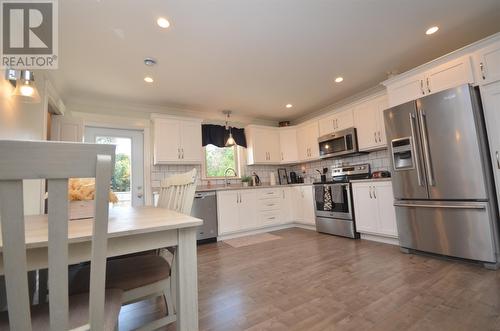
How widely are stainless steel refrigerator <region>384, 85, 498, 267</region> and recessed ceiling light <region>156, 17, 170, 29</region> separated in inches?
107

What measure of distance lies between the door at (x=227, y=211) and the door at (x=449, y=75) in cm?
312

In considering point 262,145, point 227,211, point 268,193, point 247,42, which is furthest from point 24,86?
point 262,145

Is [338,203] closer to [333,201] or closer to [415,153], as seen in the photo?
[333,201]

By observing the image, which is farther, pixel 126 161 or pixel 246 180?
pixel 246 180

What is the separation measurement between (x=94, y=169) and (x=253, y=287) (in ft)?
5.98

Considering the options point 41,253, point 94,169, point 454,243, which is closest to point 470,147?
point 454,243

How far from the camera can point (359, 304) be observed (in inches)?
63.9

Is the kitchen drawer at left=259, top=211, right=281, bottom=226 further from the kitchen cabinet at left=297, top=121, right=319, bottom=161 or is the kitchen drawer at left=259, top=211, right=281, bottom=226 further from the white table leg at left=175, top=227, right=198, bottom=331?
the white table leg at left=175, top=227, right=198, bottom=331

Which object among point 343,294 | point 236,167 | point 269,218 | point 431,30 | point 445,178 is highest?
point 431,30

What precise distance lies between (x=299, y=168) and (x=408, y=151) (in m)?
2.71

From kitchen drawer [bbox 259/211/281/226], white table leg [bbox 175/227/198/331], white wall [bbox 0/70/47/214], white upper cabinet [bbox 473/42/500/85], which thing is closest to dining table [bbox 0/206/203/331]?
white table leg [bbox 175/227/198/331]

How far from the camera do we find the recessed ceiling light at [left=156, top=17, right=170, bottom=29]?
200cm

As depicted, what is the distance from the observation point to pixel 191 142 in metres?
4.07

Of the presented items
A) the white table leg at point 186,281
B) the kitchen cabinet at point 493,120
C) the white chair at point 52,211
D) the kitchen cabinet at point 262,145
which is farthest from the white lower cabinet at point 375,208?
the white chair at point 52,211
